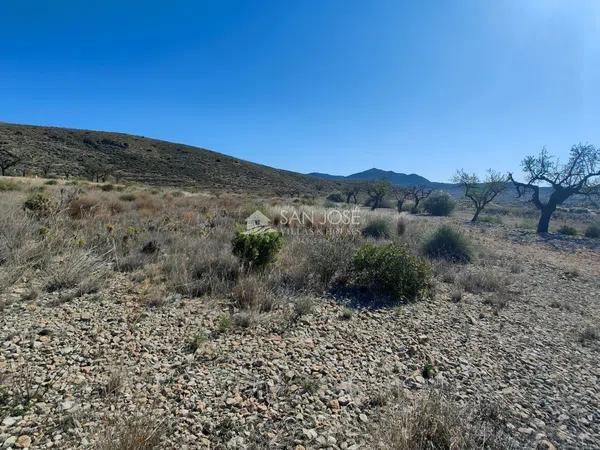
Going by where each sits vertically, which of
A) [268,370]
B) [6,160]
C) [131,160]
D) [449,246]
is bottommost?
[268,370]

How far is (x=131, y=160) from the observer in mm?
46969

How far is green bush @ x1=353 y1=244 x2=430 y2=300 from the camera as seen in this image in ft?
17.4

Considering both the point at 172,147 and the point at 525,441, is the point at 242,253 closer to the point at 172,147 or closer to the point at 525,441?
the point at 525,441

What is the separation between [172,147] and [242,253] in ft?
196

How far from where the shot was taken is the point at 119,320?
11.5 ft

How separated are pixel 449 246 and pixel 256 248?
6593mm

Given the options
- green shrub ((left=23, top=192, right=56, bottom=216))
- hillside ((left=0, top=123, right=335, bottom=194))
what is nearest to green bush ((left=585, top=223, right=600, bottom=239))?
green shrub ((left=23, top=192, right=56, bottom=216))

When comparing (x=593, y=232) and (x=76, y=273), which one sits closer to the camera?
(x=76, y=273)

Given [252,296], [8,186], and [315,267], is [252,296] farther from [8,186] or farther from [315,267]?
[8,186]

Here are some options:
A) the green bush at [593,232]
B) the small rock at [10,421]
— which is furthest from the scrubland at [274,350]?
the green bush at [593,232]

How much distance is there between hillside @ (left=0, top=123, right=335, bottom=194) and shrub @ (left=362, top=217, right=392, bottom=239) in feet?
103

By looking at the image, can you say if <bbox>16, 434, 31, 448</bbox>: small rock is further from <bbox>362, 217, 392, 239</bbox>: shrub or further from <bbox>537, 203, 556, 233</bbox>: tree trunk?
<bbox>537, 203, 556, 233</bbox>: tree trunk

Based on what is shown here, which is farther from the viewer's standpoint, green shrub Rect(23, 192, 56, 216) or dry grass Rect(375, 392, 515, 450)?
green shrub Rect(23, 192, 56, 216)

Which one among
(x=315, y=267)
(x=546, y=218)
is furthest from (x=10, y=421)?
(x=546, y=218)
